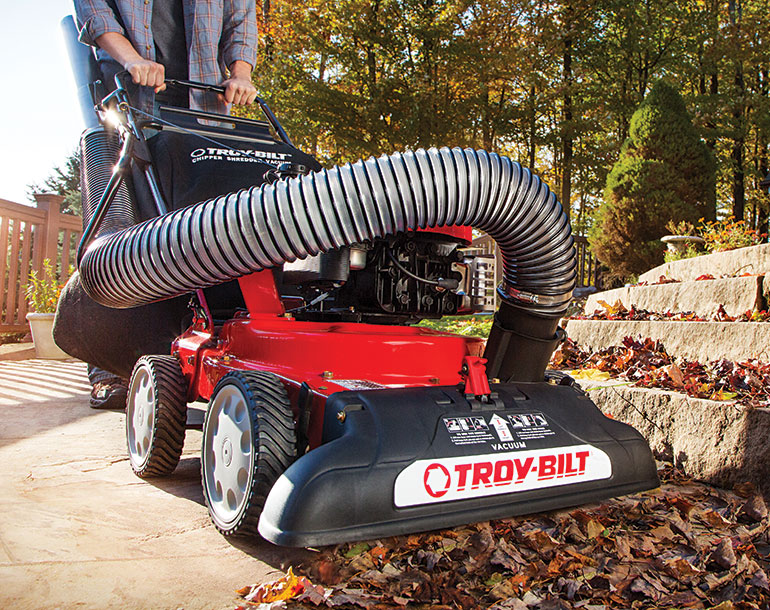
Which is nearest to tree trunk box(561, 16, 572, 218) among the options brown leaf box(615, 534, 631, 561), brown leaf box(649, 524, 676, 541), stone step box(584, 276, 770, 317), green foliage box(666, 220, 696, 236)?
green foliage box(666, 220, 696, 236)

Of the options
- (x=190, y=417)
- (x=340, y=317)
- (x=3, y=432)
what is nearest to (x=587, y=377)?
(x=340, y=317)

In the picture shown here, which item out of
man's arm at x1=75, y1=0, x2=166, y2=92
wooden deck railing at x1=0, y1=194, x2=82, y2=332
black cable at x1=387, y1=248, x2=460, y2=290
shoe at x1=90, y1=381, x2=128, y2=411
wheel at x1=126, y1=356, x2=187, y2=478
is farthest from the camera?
wooden deck railing at x1=0, y1=194, x2=82, y2=332

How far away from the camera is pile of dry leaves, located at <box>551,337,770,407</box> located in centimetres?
267

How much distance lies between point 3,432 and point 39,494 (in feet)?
4.27

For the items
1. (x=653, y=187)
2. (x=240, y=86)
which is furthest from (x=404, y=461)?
(x=653, y=187)

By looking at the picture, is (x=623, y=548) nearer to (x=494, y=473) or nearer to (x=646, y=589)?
(x=646, y=589)

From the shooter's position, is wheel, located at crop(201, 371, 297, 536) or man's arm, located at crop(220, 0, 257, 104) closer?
wheel, located at crop(201, 371, 297, 536)

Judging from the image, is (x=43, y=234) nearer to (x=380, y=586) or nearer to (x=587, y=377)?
(x=587, y=377)

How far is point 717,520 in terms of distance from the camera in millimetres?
2033

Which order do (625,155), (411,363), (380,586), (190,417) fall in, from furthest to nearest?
(625,155)
(190,417)
(411,363)
(380,586)

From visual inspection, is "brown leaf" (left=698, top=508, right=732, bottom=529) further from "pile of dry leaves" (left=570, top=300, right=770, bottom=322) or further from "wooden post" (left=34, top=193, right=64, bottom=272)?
"wooden post" (left=34, top=193, right=64, bottom=272)

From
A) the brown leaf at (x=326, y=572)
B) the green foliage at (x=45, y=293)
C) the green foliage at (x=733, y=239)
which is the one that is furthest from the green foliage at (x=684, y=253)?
the green foliage at (x=45, y=293)

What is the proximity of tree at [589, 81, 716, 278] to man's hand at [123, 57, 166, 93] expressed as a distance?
30.4ft

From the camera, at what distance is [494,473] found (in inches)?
69.5
